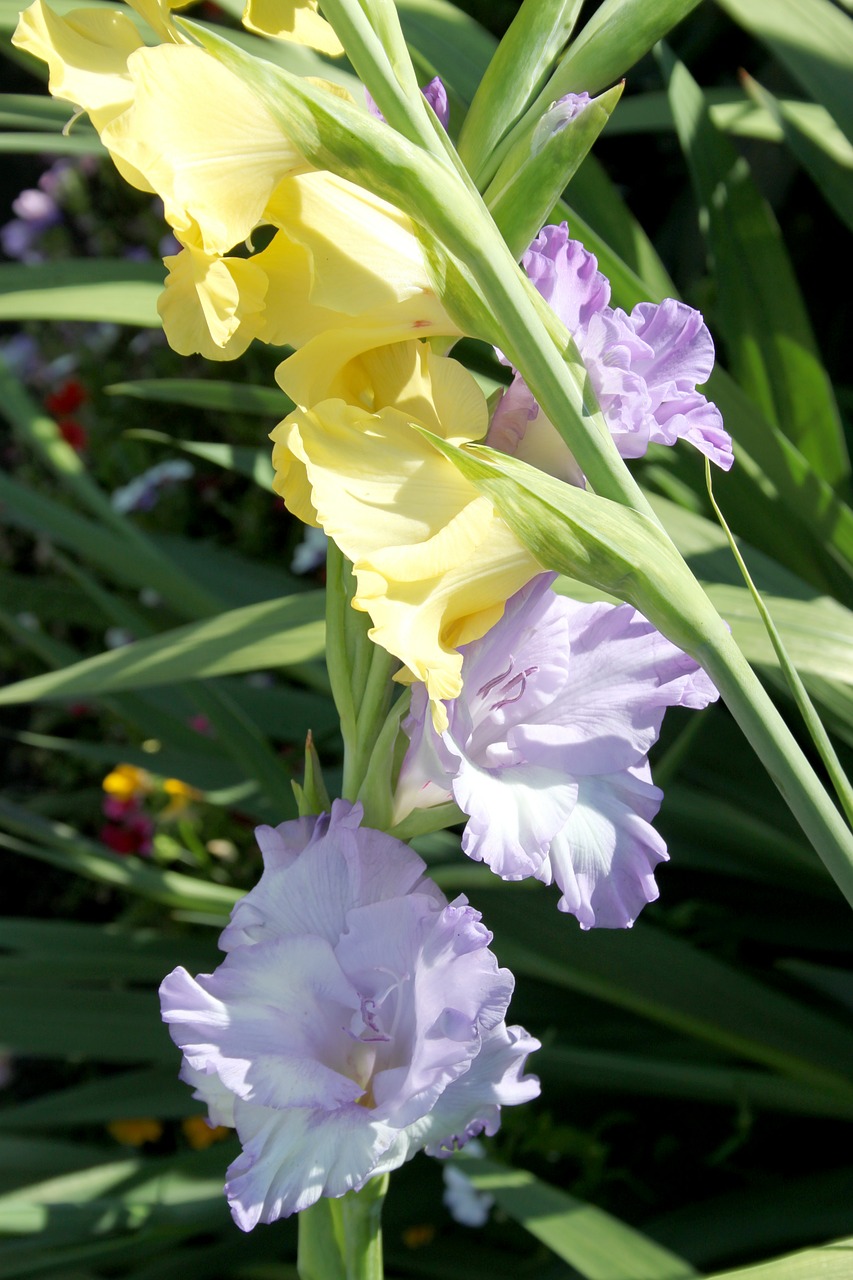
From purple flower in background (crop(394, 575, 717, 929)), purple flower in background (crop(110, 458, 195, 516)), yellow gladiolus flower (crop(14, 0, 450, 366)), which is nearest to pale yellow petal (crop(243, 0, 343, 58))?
yellow gladiolus flower (crop(14, 0, 450, 366))

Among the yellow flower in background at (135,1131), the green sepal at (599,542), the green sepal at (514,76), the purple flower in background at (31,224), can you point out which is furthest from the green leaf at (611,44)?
the purple flower in background at (31,224)

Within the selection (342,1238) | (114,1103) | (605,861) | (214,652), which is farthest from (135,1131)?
(605,861)

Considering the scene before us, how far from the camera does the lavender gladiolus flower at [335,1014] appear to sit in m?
0.34

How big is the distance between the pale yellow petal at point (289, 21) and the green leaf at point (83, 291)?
21.5 inches

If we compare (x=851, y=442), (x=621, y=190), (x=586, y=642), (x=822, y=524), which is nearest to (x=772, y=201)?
(x=621, y=190)

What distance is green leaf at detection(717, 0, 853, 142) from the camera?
95 cm

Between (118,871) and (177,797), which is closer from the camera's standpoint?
(118,871)

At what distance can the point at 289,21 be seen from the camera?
38 centimetres

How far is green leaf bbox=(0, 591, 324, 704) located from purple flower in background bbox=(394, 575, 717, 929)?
1.43 ft

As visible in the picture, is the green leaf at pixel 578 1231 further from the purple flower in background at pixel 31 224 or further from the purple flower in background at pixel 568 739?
the purple flower in background at pixel 31 224

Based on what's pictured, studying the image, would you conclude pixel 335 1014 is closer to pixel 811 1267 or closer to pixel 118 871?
pixel 811 1267

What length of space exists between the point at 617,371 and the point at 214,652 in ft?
1.79

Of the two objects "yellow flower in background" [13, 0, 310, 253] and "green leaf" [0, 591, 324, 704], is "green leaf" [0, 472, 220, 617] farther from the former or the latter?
"yellow flower in background" [13, 0, 310, 253]

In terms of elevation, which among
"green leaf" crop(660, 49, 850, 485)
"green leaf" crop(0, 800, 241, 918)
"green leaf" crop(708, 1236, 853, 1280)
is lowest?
"green leaf" crop(0, 800, 241, 918)
